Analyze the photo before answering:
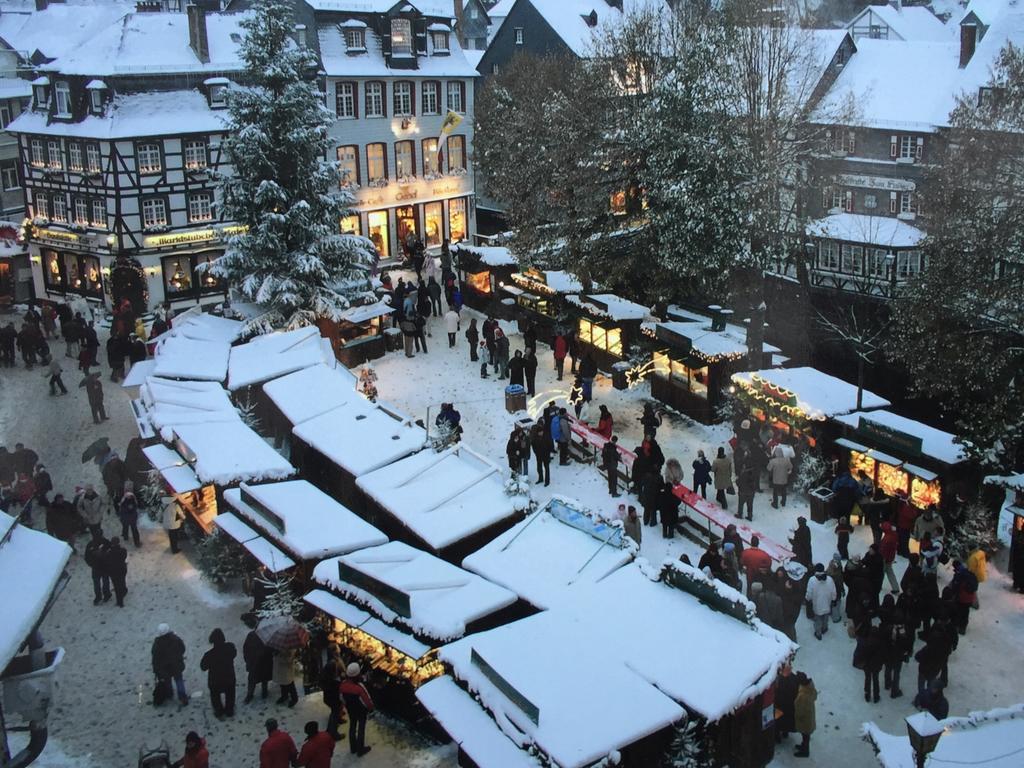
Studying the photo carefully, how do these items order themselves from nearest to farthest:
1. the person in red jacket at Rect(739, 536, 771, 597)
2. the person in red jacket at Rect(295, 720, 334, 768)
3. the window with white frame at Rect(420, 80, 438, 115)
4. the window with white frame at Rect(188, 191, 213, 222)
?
the person in red jacket at Rect(295, 720, 334, 768) < the person in red jacket at Rect(739, 536, 771, 597) < the window with white frame at Rect(188, 191, 213, 222) < the window with white frame at Rect(420, 80, 438, 115)

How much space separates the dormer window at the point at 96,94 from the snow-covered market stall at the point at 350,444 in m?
19.9

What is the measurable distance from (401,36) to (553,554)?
3409 centimetres

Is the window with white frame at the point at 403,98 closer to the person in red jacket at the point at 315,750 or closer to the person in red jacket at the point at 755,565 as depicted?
the person in red jacket at the point at 755,565

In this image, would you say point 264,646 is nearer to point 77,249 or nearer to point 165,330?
point 165,330

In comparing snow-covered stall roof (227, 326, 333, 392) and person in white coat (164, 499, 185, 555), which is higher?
snow-covered stall roof (227, 326, 333, 392)

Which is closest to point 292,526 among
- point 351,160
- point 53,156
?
point 53,156

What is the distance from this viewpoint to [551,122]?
32531mm

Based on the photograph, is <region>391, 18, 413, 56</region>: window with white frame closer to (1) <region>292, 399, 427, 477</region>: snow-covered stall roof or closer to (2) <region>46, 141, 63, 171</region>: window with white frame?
(2) <region>46, 141, 63, 171</region>: window with white frame

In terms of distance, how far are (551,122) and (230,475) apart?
1769 cm

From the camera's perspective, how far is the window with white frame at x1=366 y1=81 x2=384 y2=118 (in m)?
43.7

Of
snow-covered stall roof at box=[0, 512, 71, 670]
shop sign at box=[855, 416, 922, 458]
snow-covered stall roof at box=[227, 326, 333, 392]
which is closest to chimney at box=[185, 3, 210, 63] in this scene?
snow-covered stall roof at box=[227, 326, 333, 392]

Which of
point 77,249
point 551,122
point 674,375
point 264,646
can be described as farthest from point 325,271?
point 264,646

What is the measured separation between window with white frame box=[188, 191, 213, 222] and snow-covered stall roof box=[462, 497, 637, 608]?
26.2m

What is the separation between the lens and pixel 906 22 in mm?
60688
